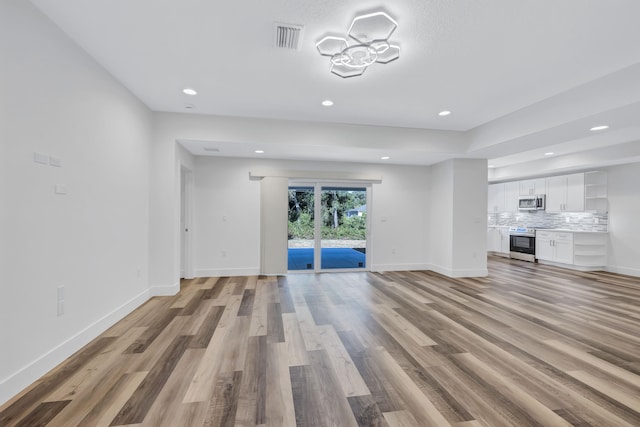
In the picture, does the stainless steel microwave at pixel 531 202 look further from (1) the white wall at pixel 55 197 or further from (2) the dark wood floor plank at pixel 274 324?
(1) the white wall at pixel 55 197

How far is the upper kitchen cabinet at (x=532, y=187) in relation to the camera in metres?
7.41

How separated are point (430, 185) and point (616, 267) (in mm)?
4502

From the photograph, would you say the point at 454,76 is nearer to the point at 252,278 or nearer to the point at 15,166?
the point at 15,166

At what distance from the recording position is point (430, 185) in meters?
6.29

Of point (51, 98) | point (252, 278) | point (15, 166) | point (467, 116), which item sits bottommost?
point (252, 278)

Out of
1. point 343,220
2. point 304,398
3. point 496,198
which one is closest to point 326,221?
point 343,220

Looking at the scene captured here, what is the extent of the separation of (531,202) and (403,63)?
23.3 feet

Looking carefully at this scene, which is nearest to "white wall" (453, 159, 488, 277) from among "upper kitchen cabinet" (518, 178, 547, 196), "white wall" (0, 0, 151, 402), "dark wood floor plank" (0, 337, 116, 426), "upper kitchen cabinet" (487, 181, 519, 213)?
"upper kitchen cabinet" (518, 178, 547, 196)

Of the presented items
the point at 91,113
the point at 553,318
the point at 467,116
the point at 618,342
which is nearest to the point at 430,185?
the point at 467,116

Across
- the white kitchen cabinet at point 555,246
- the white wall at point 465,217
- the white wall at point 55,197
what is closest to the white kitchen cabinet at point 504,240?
the white kitchen cabinet at point 555,246

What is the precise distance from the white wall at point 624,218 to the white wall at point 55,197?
9.37 m

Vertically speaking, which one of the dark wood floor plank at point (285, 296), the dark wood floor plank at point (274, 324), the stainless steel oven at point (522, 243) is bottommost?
the dark wood floor plank at point (285, 296)

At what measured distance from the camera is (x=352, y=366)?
7.32 ft

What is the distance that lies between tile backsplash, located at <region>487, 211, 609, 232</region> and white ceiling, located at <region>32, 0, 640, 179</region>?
9.63 ft
